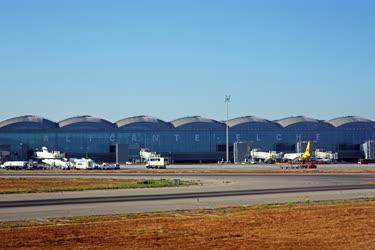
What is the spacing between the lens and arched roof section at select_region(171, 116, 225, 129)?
183 meters

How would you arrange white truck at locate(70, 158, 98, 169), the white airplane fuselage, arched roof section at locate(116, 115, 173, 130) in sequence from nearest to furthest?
white truck at locate(70, 158, 98, 169)
the white airplane fuselage
arched roof section at locate(116, 115, 173, 130)

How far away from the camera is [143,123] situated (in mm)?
181000

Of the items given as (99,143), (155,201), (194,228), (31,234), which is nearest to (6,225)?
(31,234)

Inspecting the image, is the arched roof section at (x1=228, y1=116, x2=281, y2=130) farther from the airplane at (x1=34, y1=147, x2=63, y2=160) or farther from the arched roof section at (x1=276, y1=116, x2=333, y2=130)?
the airplane at (x1=34, y1=147, x2=63, y2=160)

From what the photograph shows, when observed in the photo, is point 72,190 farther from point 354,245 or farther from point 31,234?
point 354,245

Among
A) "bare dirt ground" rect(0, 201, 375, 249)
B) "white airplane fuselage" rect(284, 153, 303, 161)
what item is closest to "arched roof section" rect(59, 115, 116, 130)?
"white airplane fuselage" rect(284, 153, 303, 161)

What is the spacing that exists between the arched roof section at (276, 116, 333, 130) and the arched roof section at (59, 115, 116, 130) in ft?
181

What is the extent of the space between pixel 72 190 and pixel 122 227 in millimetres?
29936

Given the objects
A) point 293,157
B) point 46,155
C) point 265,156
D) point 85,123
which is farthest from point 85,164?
point 265,156

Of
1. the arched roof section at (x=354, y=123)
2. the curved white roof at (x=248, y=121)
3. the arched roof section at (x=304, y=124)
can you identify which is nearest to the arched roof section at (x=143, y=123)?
the curved white roof at (x=248, y=121)

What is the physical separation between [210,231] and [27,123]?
155 metres

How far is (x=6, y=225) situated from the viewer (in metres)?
29.4

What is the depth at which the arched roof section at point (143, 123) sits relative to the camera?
180 m

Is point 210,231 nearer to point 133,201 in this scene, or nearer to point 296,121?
point 133,201
